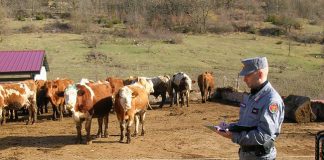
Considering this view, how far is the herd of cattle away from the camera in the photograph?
498 inches

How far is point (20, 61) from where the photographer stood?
20.9m

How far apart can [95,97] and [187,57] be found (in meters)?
24.9

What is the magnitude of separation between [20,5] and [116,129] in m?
63.6

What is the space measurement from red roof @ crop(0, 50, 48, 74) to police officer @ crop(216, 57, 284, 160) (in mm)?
16336

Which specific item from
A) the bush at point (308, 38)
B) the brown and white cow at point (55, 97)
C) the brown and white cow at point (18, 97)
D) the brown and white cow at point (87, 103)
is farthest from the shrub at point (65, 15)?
the brown and white cow at point (87, 103)

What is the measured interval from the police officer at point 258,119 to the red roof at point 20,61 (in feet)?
53.6

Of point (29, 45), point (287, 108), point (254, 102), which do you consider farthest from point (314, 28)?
point (254, 102)

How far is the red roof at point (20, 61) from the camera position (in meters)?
20.1

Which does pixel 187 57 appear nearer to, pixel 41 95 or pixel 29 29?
pixel 29 29

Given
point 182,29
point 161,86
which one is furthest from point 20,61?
point 182,29

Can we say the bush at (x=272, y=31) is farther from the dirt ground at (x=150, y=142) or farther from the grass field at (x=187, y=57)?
the dirt ground at (x=150, y=142)

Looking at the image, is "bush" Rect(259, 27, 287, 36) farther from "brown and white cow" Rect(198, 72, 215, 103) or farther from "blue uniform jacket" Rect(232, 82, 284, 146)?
"blue uniform jacket" Rect(232, 82, 284, 146)

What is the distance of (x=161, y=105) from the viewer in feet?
67.7

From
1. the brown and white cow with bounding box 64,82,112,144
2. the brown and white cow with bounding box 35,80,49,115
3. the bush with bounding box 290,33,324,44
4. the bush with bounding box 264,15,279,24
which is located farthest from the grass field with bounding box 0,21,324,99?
the brown and white cow with bounding box 64,82,112,144
